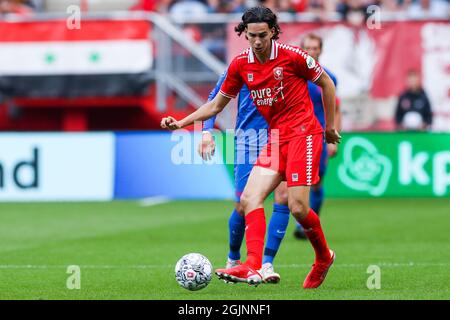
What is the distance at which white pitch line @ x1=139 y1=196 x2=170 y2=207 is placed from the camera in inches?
753

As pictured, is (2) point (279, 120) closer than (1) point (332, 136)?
Yes

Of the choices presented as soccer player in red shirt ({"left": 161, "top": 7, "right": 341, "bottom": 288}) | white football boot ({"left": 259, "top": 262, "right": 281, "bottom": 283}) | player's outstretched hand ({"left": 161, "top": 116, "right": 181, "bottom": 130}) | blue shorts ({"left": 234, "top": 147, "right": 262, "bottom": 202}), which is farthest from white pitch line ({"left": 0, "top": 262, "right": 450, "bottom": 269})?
player's outstretched hand ({"left": 161, "top": 116, "right": 181, "bottom": 130})

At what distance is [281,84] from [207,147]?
3.72 feet

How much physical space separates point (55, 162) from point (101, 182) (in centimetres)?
85

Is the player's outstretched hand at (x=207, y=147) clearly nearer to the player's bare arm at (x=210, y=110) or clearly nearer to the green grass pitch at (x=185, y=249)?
the player's bare arm at (x=210, y=110)

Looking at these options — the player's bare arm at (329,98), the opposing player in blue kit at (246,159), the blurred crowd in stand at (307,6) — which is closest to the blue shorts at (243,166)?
the opposing player in blue kit at (246,159)

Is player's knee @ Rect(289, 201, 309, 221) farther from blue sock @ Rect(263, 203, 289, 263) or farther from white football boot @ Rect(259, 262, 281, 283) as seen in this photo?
blue sock @ Rect(263, 203, 289, 263)

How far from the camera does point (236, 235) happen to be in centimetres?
1055

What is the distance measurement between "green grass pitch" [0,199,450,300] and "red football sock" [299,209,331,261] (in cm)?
26

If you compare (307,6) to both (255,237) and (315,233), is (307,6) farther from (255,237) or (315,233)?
(255,237)

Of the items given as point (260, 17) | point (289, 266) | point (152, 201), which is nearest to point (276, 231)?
point (289, 266)

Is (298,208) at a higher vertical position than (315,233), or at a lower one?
higher

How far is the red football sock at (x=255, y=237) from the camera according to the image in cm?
902

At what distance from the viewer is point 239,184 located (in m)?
10.3
